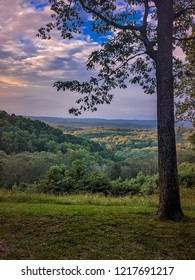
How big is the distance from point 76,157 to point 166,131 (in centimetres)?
6140

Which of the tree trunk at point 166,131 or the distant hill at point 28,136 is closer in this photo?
the tree trunk at point 166,131

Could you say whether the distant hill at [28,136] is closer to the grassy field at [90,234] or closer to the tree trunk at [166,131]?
the grassy field at [90,234]

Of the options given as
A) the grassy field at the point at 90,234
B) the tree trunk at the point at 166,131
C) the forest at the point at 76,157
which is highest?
the tree trunk at the point at 166,131

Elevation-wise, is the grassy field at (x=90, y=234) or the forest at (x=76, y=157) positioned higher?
the grassy field at (x=90, y=234)

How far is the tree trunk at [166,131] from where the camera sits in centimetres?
960

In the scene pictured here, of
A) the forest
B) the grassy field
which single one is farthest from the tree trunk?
the forest

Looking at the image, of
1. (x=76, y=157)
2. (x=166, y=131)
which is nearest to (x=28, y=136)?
(x=76, y=157)

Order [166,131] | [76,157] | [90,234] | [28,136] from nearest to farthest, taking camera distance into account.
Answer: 1. [90,234]
2. [166,131]
3. [76,157]
4. [28,136]

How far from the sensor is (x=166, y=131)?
9633 mm

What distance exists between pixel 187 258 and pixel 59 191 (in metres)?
16.2

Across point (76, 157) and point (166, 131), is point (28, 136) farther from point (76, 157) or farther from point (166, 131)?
point (166, 131)

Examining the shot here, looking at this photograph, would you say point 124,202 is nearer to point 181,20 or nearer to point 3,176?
point 181,20

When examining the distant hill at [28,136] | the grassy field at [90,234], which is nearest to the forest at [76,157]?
the distant hill at [28,136]

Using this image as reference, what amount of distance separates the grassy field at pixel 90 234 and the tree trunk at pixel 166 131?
49 centimetres
